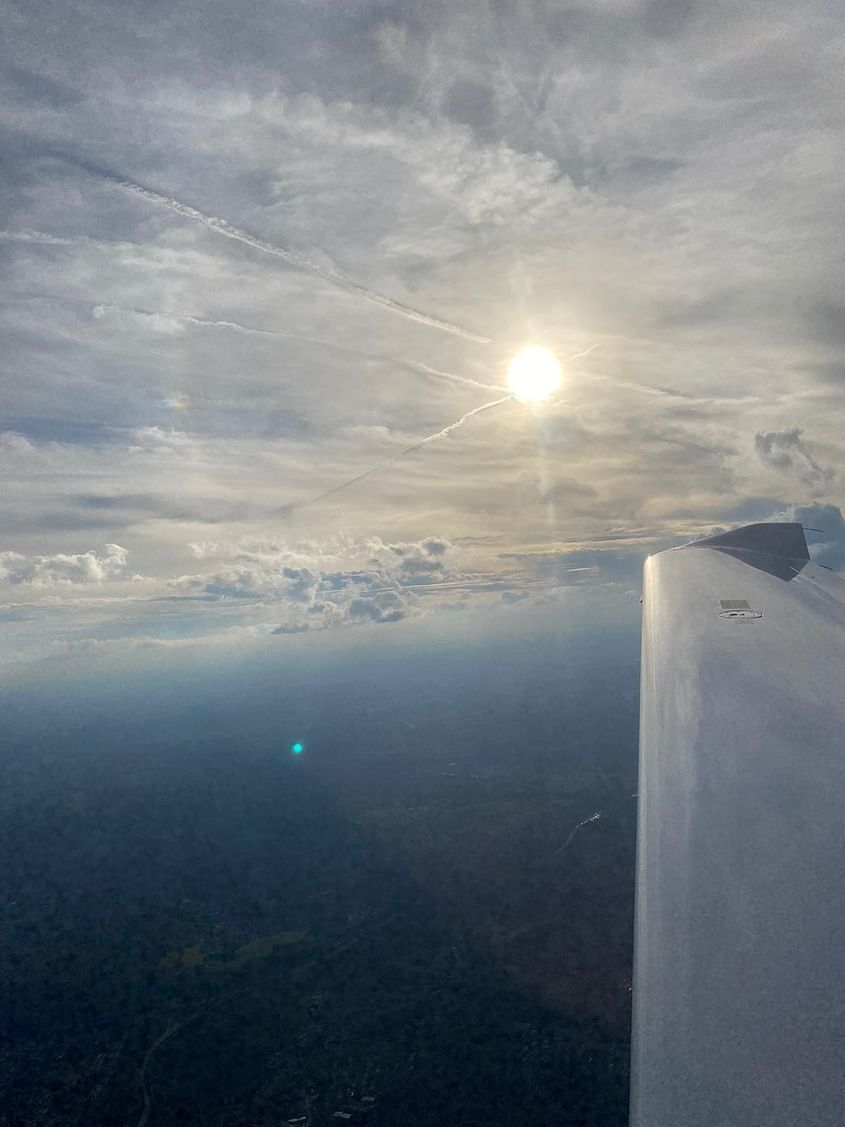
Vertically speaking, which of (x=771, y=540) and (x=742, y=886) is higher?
(x=771, y=540)

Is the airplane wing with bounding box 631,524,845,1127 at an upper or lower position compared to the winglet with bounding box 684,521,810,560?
lower

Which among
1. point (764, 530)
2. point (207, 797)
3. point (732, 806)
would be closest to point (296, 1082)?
point (764, 530)

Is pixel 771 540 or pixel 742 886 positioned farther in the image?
pixel 771 540

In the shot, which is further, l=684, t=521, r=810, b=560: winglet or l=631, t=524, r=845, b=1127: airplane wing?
l=684, t=521, r=810, b=560: winglet

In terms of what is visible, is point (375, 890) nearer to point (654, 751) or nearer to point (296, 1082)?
point (296, 1082)
